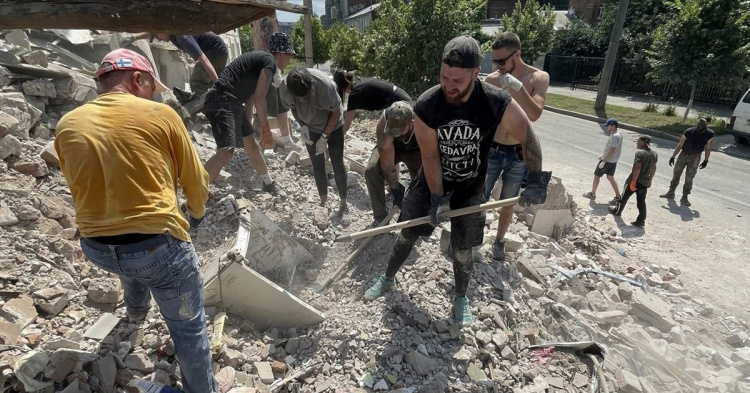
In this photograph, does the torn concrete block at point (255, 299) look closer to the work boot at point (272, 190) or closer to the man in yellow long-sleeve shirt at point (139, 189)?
the man in yellow long-sleeve shirt at point (139, 189)

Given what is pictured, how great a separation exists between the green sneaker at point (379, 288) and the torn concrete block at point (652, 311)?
2147 mm

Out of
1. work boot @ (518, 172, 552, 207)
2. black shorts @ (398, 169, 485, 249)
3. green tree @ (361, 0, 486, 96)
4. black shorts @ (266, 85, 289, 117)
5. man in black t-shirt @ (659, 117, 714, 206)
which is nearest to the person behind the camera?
work boot @ (518, 172, 552, 207)

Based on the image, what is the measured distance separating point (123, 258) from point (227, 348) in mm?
917

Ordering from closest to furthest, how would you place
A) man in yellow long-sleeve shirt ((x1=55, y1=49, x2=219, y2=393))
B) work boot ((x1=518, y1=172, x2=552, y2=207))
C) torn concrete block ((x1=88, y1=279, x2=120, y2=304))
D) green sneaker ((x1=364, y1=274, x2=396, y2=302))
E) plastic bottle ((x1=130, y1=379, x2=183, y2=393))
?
man in yellow long-sleeve shirt ((x1=55, y1=49, x2=219, y2=393)), plastic bottle ((x1=130, y1=379, x2=183, y2=393)), torn concrete block ((x1=88, y1=279, x2=120, y2=304)), work boot ((x1=518, y1=172, x2=552, y2=207)), green sneaker ((x1=364, y1=274, x2=396, y2=302))

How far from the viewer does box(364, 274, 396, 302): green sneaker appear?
3082mm

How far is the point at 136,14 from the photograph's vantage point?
1.52 metres

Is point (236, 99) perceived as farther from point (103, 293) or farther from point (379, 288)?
point (379, 288)

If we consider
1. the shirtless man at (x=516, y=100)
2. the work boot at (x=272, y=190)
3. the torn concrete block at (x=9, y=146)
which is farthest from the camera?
the work boot at (x=272, y=190)

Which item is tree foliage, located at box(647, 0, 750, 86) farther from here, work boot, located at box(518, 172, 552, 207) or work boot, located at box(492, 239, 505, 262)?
work boot, located at box(518, 172, 552, 207)

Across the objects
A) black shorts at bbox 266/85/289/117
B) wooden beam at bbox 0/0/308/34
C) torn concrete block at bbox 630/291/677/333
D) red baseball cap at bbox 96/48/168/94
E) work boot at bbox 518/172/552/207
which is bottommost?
torn concrete block at bbox 630/291/677/333

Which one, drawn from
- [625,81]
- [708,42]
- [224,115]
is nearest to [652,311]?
[224,115]

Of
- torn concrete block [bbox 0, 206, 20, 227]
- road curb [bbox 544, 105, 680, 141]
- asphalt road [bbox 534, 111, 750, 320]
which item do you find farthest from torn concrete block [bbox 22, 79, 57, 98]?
road curb [bbox 544, 105, 680, 141]

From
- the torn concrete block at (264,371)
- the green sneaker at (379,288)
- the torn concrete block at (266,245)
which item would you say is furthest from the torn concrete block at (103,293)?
the green sneaker at (379,288)

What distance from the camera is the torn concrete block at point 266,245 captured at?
3.32 meters
